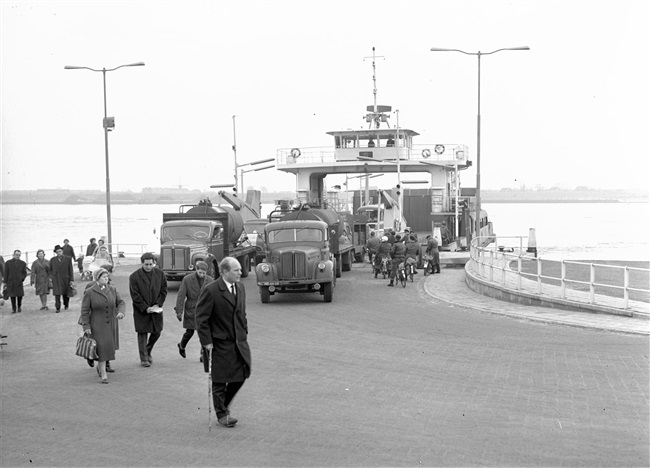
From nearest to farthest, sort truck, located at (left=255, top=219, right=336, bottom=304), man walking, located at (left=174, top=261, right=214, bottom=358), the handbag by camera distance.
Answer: the handbag
man walking, located at (left=174, top=261, right=214, bottom=358)
truck, located at (left=255, top=219, right=336, bottom=304)

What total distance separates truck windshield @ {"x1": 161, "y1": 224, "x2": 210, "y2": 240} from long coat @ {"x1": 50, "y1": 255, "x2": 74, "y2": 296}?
25.5 ft

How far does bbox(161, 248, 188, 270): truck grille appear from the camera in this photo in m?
27.8

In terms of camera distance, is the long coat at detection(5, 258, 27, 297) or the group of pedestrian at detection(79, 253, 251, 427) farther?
the long coat at detection(5, 258, 27, 297)

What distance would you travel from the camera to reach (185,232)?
29984 mm

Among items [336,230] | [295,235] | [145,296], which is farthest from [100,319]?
[336,230]

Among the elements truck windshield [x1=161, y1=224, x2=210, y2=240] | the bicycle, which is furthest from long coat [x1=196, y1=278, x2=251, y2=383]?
truck windshield [x1=161, y1=224, x2=210, y2=240]

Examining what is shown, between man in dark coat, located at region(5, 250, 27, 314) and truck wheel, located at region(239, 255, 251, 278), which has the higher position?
man in dark coat, located at region(5, 250, 27, 314)

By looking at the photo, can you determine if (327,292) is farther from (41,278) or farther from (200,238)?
(200,238)

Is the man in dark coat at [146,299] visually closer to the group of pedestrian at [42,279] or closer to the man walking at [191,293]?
the man walking at [191,293]

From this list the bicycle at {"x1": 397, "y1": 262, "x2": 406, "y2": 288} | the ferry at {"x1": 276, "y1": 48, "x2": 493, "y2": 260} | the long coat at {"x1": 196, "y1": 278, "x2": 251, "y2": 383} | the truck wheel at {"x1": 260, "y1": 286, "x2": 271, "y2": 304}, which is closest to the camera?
the long coat at {"x1": 196, "y1": 278, "x2": 251, "y2": 383}

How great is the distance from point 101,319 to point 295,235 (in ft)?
44.0

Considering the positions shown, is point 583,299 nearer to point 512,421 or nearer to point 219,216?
point 512,421

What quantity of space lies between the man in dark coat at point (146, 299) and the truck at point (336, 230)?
49.6ft

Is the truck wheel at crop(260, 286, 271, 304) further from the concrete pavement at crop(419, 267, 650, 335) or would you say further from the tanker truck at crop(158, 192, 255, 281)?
the concrete pavement at crop(419, 267, 650, 335)
